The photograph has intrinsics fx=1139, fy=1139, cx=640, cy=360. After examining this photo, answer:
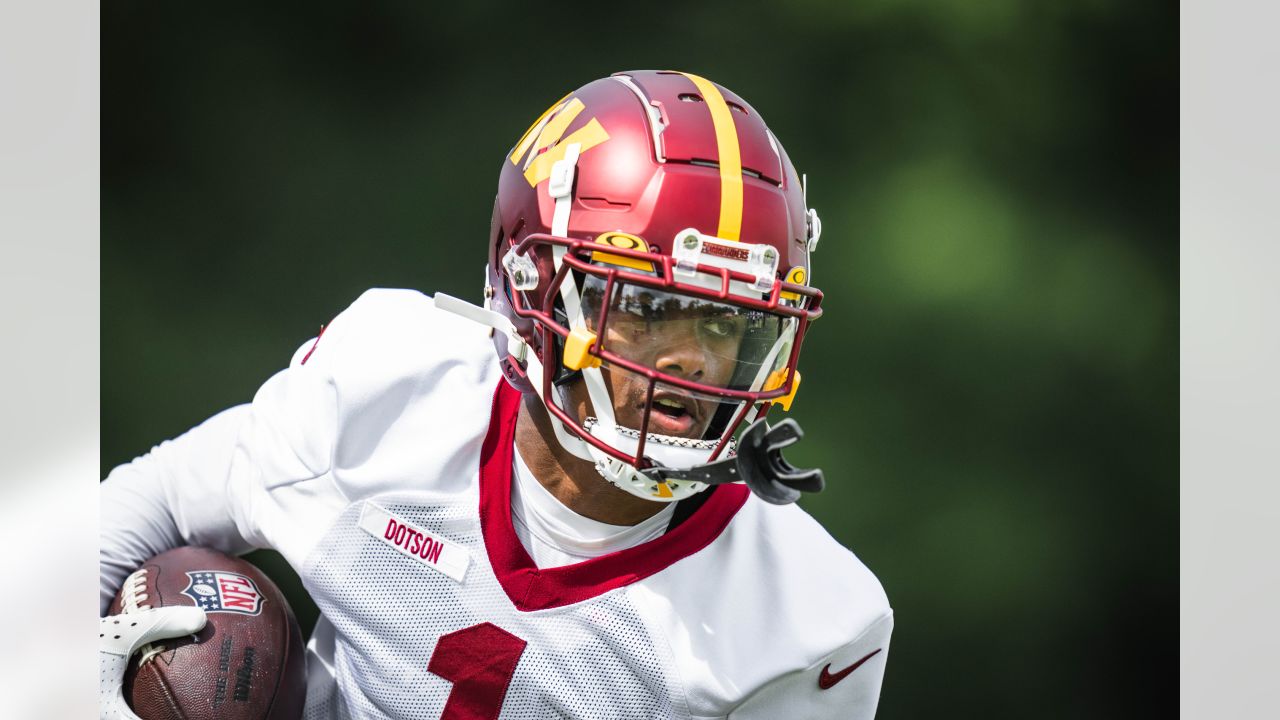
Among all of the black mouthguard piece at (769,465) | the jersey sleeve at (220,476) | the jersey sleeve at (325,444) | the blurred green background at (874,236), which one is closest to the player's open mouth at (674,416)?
the black mouthguard piece at (769,465)

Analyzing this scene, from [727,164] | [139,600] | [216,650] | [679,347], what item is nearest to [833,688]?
[679,347]

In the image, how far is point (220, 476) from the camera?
5.08 ft

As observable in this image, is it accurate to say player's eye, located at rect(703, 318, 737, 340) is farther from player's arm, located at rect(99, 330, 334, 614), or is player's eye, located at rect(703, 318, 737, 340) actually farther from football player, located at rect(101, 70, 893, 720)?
player's arm, located at rect(99, 330, 334, 614)

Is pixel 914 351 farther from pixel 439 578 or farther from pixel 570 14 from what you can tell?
pixel 439 578

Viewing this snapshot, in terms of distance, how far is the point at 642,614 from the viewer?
51.9 inches

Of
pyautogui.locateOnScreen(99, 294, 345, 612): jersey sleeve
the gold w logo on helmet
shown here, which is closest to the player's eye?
the gold w logo on helmet

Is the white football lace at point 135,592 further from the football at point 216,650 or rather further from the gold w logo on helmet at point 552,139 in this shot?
the gold w logo on helmet at point 552,139

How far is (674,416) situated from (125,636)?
0.70 metres

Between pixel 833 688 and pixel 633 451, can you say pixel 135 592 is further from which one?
pixel 833 688

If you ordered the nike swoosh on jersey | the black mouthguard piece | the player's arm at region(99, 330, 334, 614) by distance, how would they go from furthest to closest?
1. the player's arm at region(99, 330, 334, 614)
2. the nike swoosh on jersey
3. the black mouthguard piece

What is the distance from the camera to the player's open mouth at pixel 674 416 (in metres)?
1.23

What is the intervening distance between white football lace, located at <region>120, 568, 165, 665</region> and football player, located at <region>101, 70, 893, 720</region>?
0.09ft

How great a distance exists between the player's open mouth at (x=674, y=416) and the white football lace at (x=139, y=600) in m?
0.66

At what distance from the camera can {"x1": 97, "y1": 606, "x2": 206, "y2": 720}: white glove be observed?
1.31 m
